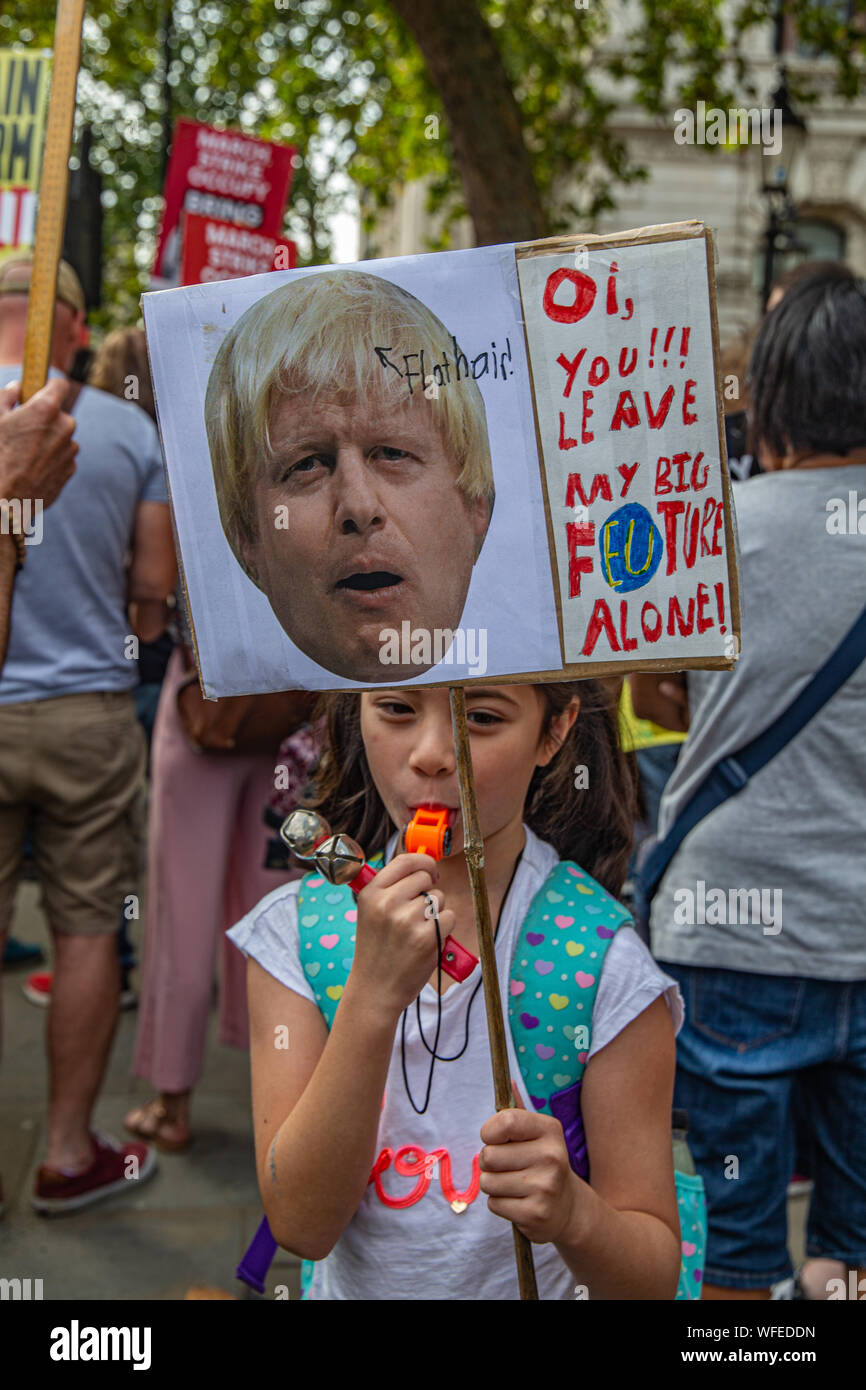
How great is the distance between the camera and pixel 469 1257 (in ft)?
5.39

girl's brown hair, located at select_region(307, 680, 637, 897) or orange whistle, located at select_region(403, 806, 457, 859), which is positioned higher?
girl's brown hair, located at select_region(307, 680, 637, 897)

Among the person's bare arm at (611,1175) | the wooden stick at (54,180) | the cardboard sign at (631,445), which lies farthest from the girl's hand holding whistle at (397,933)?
the wooden stick at (54,180)

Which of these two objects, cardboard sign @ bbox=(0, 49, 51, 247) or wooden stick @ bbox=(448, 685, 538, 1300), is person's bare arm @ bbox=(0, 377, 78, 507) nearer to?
wooden stick @ bbox=(448, 685, 538, 1300)

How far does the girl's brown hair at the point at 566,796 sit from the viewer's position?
1.94m

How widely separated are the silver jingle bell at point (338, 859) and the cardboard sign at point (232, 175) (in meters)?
6.26

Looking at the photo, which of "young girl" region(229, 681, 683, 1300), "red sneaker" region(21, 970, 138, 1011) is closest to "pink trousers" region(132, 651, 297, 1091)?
"red sneaker" region(21, 970, 138, 1011)

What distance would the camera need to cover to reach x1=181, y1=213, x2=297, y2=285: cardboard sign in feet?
21.6

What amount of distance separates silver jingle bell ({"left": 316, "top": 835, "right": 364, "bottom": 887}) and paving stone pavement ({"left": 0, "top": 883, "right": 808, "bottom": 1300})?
1.64 meters

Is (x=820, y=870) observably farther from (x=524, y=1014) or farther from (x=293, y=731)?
(x=293, y=731)

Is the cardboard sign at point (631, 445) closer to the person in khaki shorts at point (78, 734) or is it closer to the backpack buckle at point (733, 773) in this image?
the backpack buckle at point (733, 773)

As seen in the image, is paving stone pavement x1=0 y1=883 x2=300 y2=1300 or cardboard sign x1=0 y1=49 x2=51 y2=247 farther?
cardboard sign x1=0 y1=49 x2=51 y2=247

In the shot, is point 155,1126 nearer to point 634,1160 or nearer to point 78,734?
point 78,734

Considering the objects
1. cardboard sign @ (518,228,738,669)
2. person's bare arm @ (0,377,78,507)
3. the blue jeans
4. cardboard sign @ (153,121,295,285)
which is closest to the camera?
cardboard sign @ (518,228,738,669)

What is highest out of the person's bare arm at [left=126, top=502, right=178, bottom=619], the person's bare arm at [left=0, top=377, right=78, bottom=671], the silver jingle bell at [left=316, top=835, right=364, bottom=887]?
the person's bare arm at [left=126, top=502, right=178, bottom=619]
